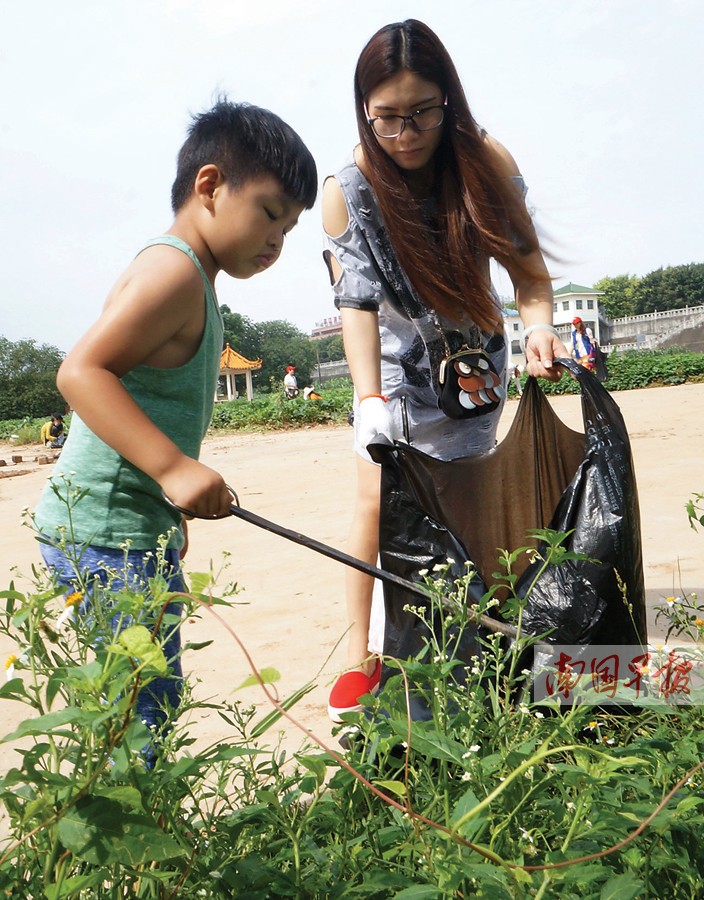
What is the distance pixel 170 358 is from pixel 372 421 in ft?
1.91

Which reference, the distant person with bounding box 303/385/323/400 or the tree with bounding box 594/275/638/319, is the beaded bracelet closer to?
the distant person with bounding box 303/385/323/400

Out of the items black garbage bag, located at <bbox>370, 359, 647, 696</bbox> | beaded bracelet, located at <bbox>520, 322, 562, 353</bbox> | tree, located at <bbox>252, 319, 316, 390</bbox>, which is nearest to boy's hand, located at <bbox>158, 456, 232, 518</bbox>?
black garbage bag, located at <bbox>370, 359, 647, 696</bbox>

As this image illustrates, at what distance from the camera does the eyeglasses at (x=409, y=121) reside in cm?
232

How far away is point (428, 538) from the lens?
6.72 feet

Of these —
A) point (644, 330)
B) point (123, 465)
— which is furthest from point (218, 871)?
point (644, 330)

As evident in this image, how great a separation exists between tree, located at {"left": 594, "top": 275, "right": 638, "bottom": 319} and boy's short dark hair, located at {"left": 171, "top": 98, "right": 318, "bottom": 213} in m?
90.9

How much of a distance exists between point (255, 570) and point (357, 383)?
2.23 metres

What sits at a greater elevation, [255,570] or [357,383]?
[357,383]

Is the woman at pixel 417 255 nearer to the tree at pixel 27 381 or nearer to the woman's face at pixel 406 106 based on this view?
the woman's face at pixel 406 106

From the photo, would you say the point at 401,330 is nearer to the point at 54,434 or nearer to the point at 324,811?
the point at 324,811

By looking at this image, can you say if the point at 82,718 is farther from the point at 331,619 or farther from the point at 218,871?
the point at 331,619

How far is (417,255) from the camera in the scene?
2381 mm

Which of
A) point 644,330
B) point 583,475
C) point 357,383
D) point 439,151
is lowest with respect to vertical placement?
point 583,475

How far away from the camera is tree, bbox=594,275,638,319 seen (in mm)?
89000
